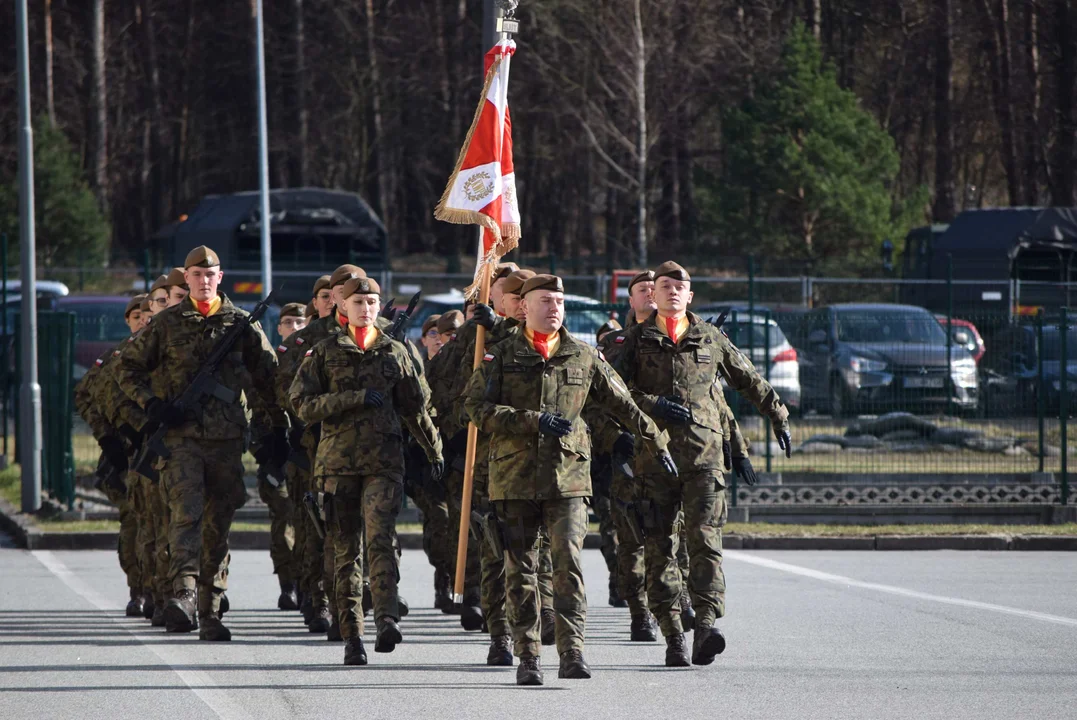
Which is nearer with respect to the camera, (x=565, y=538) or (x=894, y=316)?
(x=565, y=538)

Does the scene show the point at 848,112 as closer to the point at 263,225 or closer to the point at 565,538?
the point at 263,225

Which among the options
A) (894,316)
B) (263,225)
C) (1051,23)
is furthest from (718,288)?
(1051,23)

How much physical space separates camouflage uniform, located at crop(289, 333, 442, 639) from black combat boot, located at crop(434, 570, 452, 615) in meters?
2.03

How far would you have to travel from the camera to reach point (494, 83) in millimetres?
10250

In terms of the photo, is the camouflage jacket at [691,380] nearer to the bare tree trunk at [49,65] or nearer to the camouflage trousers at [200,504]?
the camouflage trousers at [200,504]

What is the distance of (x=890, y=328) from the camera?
630 inches

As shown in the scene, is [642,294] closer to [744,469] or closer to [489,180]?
[489,180]

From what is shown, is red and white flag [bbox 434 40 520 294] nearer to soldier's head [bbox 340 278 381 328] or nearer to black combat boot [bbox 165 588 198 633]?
soldier's head [bbox 340 278 381 328]

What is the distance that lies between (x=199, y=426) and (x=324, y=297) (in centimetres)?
127

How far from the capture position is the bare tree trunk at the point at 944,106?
1796 inches

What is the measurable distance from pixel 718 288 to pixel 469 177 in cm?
2076

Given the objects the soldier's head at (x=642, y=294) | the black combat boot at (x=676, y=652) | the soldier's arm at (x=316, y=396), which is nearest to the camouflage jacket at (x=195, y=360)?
the soldier's arm at (x=316, y=396)

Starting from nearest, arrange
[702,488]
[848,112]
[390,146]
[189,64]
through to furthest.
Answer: [702,488] < [848,112] < [390,146] < [189,64]

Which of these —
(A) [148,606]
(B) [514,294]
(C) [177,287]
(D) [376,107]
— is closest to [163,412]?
(C) [177,287]
